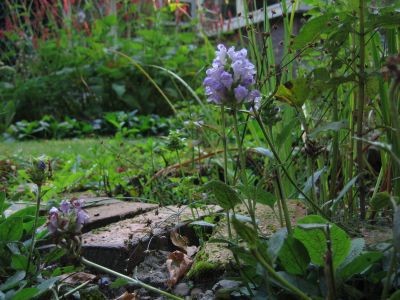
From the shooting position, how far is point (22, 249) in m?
1.46

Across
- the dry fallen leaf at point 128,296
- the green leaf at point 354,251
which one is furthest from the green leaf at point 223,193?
the dry fallen leaf at point 128,296

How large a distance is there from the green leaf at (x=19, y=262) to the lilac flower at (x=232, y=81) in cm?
55

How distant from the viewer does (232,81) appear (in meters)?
1.09

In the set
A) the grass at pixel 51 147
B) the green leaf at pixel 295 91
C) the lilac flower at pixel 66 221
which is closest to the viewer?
the lilac flower at pixel 66 221

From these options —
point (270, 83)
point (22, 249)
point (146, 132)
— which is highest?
point (270, 83)

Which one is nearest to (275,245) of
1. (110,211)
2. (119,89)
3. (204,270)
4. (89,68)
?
(204,270)

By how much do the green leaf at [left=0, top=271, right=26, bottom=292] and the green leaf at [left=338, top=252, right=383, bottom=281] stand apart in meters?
0.64

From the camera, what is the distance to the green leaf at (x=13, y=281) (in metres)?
1.26

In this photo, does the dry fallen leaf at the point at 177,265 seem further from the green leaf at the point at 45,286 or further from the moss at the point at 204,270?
the green leaf at the point at 45,286

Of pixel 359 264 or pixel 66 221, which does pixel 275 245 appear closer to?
pixel 359 264

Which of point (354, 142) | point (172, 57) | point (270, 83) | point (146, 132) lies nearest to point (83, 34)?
point (172, 57)

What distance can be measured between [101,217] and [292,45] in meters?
0.84

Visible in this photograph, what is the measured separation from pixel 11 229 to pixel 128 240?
1.04 feet

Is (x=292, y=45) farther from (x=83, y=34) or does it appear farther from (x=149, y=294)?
(x=83, y=34)
